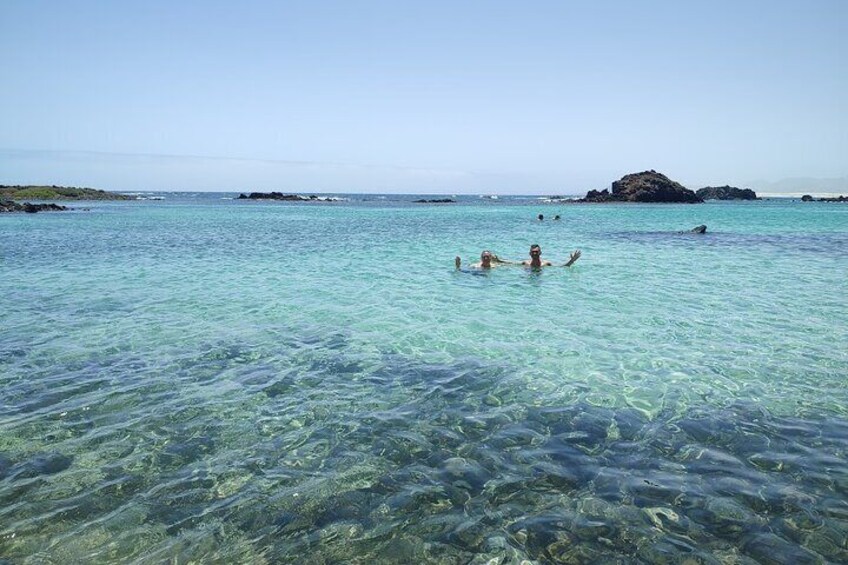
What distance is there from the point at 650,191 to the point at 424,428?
129m

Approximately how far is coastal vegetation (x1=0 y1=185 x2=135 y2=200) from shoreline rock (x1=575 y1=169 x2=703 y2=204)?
12164cm

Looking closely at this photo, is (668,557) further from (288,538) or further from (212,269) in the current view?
(212,269)

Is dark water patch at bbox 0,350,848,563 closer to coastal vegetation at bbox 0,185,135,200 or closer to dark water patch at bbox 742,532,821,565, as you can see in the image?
dark water patch at bbox 742,532,821,565

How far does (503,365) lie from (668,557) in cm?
553

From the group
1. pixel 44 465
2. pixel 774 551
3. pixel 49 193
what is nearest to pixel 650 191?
pixel 774 551

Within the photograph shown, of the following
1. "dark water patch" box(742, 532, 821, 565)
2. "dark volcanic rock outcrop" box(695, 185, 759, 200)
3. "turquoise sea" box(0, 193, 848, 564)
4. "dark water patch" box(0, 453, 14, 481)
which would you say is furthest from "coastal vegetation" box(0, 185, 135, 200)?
"dark volcanic rock outcrop" box(695, 185, 759, 200)

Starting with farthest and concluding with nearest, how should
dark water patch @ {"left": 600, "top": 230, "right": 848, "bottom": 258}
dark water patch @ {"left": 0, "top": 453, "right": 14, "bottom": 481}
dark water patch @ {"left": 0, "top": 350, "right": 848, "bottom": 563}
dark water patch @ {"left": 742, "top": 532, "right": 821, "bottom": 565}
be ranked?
dark water patch @ {"left": 600, "top": 230, "right": 848, "bottom": 258} → dark water patch @ {"left": 0, "top": 453, "right": 14, "bottom": 481} → dark water patch @ {"left": 0, "top": 350, "right": 848, "bottom": 563} → dark water patch @ {"left": 742, "top": 532, "right": 821, "bottom": 565}

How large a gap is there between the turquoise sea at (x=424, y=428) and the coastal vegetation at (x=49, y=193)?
109071mm

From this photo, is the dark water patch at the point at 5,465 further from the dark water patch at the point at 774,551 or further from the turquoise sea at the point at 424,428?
the dark water patch at the point at 774,551

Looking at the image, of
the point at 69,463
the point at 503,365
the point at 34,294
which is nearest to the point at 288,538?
the point at 69,463

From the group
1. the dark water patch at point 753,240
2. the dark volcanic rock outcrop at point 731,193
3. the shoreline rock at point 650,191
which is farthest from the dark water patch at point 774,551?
the dark volcanic rock outcrop at point 731,193

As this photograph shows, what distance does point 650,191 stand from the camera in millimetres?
122812

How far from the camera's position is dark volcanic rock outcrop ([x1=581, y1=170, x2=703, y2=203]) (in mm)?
123000

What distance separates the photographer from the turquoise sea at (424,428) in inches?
203
